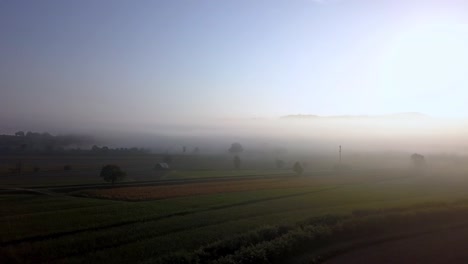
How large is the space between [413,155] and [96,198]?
8747 centimetres

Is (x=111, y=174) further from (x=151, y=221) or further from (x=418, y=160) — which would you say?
(x=418, y=160)

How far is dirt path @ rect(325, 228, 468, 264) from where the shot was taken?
20281 mm

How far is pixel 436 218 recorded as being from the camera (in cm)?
3047

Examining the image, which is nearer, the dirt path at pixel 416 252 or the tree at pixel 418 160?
the dirt path at pixel 416 252

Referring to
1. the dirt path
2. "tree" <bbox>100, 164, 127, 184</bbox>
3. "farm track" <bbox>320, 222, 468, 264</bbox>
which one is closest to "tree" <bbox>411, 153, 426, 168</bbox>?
"tree" <bbox>100, 164, 127, 184</bbox>

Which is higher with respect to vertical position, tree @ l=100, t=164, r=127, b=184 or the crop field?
tree @ l=100, t=164, r=127, b=184

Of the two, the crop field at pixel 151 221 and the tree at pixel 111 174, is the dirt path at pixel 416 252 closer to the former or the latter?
the crop field at pixel 151 221

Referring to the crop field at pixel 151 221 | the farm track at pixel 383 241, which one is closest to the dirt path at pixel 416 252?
the farm track at pixel 383 241

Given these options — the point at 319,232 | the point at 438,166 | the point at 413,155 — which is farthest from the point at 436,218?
the point at 438,166

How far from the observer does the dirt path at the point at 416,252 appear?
66.5ft

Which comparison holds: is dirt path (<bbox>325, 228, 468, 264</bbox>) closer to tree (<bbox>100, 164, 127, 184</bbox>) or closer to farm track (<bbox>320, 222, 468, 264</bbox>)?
farm track (<bbox>320, 222, 468, 264</bbox>)

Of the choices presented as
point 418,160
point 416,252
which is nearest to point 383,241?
point 416,252

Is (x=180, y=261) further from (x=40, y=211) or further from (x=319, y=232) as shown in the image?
(x=40, y=211)

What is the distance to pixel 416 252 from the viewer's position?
21.9 m
